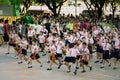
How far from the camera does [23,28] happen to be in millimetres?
28672

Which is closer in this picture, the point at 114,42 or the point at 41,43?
the point at 114,42

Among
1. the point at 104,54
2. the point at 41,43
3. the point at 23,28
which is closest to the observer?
the point at 104,54

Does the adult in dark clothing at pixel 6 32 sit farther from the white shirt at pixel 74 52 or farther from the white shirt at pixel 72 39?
A: the white shirt at pixel 74 52

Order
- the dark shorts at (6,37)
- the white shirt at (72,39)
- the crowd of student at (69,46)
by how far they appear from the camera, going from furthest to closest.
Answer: the dark shorts at (6,37), the white shirt at (72,39), the crowd of student at (69,46)

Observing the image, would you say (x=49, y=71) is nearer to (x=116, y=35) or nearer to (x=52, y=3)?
(x=116, y=35)

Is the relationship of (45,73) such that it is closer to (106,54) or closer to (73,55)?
(73,55)

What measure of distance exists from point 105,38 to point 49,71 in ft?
12.6

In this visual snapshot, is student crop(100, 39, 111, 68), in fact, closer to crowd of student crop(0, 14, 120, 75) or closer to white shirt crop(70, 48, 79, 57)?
crowd of student crop(0, 14, 120, 75)

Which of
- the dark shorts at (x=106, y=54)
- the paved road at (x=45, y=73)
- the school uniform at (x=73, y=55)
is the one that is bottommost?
the paved road at (x=45, y=73)

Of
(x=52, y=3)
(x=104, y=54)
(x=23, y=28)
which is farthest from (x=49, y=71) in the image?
(x=52, y=3)

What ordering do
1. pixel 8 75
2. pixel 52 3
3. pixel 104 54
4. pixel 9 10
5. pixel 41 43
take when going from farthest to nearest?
pixel 52 3, pixel 9 10, pixel 41 43, pixel 104 54, pixel 8 75

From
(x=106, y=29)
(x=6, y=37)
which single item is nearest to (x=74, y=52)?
(x=106, y=29)

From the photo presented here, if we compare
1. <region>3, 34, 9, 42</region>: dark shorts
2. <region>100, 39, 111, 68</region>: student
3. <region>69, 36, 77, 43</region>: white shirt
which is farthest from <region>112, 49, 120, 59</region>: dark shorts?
<region>3, 34, 9, 42</region>: dark shorts

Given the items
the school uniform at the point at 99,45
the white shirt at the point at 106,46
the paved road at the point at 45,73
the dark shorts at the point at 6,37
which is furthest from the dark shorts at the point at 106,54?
the dark shorts at the point at 6,37
